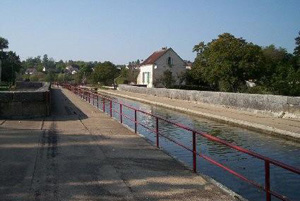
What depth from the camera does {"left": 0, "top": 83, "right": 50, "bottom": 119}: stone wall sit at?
52.2 ft

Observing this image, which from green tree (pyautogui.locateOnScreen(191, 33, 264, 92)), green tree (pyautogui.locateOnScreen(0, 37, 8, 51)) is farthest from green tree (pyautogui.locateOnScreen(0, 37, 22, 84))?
green tree (pyautogui.locateOnScreen(191, 33, 264, 92))

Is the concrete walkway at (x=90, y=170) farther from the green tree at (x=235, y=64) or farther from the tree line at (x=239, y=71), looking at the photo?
the green tree at (x=235, y=64)

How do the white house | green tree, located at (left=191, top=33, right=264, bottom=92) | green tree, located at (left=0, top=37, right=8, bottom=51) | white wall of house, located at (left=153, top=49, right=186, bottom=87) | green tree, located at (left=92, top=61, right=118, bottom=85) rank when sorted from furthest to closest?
1. green tree, located at (left=0, top=37, right=8, bottom=51)
2. green tree, located at (left=92, top=61, right=118, bottom=85)
3. white wall of house, located at (left=153, top=49, right=186, bottom=87)
4. the white house
5. green tree, located at (left=191, top=33, right=264, bottom=92)

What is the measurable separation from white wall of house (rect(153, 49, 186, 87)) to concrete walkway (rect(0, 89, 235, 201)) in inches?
2011

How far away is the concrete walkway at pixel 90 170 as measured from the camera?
6.02 metres

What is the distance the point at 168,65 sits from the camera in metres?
63.5

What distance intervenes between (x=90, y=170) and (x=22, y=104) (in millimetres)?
9840

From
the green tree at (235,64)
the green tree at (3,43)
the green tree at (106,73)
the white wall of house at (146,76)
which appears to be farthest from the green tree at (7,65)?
the green tree at (235,64)

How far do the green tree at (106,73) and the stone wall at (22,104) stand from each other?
218ft

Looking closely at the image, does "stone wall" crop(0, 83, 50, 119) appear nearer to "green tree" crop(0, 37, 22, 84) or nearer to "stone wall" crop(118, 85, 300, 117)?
"stone wall" crop(118, 85, 300, 117)

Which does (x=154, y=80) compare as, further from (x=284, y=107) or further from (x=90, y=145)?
(x=90, y=145)

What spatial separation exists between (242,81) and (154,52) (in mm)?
34322

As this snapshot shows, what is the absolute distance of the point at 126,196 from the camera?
5.88m

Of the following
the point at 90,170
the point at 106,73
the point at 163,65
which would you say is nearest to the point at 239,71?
the point at 163,65
